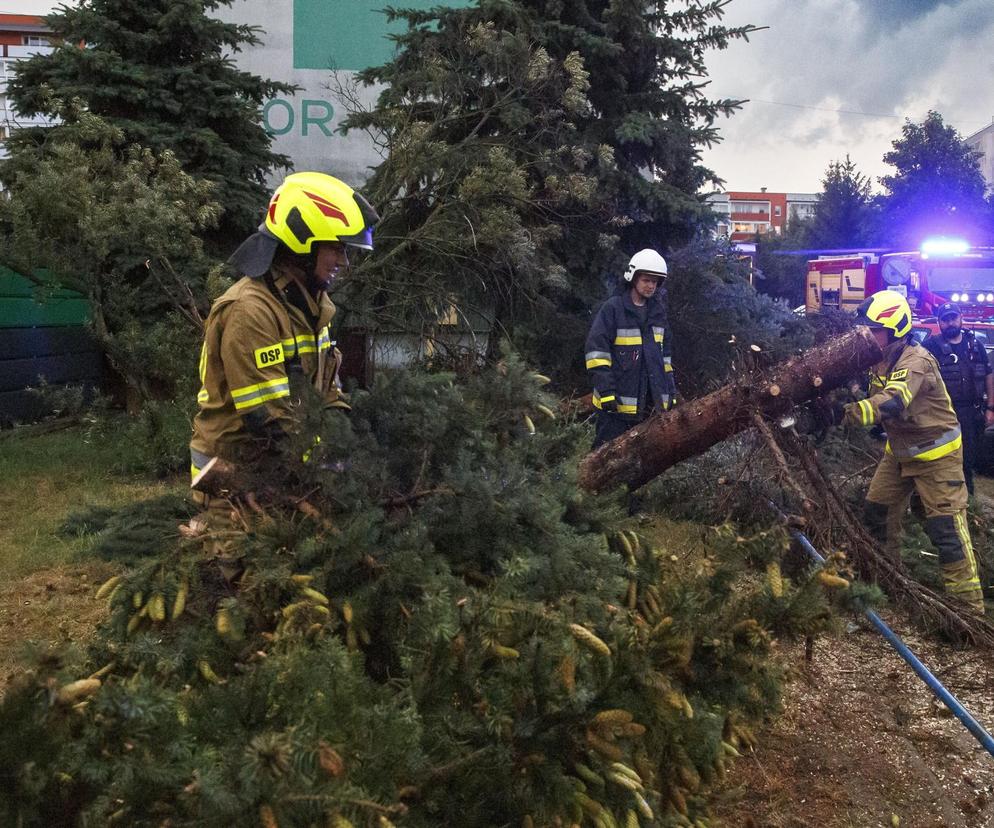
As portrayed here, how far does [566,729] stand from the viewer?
7.34ft

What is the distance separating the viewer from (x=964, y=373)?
27.7 feet

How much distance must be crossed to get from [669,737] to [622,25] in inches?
363

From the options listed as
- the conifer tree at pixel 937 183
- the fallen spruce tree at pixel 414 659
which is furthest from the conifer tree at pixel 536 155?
the conifer tree at pixel 937 183

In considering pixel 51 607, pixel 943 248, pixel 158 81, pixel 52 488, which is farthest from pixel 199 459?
pixel 943 248

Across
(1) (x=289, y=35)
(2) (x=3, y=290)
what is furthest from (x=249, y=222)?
(1) (x=289, y=35)

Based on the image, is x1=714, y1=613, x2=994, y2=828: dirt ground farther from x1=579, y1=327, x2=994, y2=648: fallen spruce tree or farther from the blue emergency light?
Result: the blue emergency light

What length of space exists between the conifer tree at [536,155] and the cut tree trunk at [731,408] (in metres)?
3.68

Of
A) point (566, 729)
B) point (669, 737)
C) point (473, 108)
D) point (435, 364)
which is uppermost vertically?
point (473, 108)

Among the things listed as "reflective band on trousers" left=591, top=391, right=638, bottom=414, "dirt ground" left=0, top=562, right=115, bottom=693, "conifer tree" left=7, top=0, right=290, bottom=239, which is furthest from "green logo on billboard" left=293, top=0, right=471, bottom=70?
"dirt ground" left=0, top=562, right=115, bottom=693

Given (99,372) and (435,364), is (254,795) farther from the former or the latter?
(99,372)

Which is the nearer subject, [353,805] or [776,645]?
[353,805]

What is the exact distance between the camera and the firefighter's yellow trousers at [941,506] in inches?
225

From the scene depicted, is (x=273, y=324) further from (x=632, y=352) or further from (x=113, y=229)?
(x=113, y=229)

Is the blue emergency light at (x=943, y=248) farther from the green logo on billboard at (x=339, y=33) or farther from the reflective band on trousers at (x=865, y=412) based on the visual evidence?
the reflective band on trousers at (x=865, y=412)
